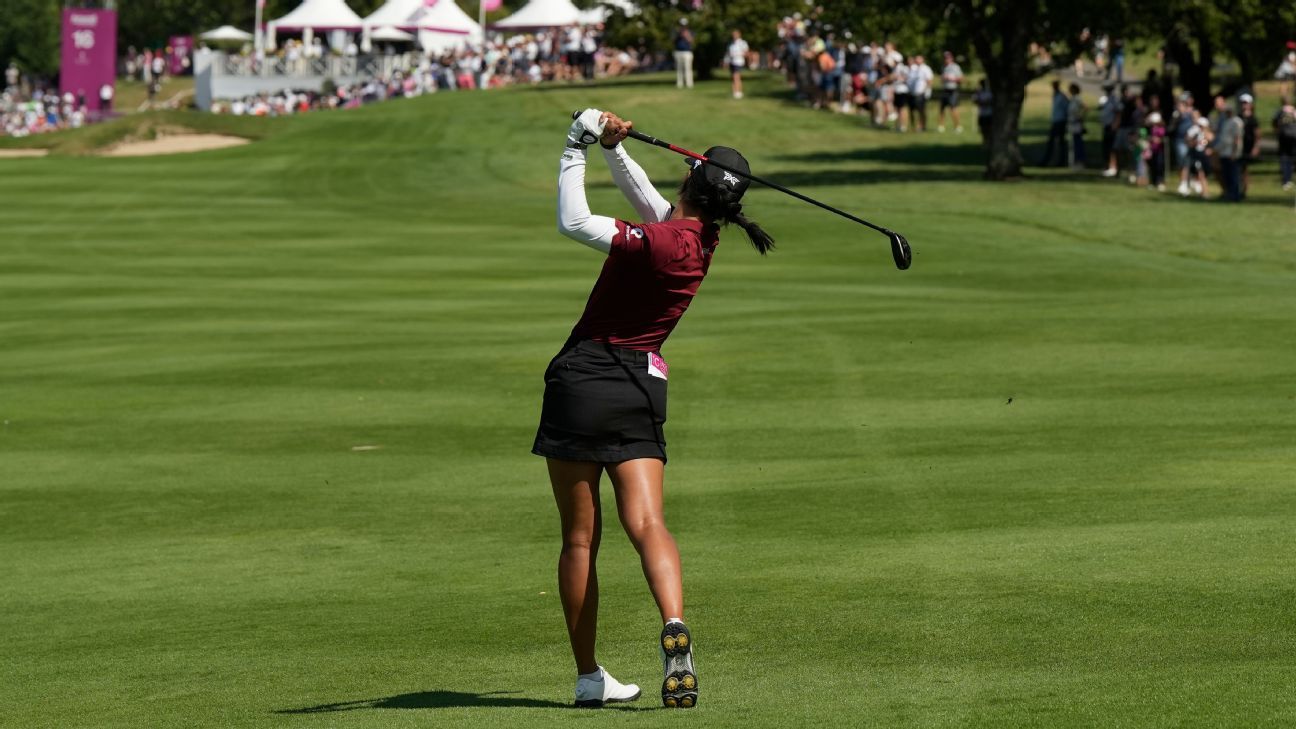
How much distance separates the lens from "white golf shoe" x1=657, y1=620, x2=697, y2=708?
7266 millimetres

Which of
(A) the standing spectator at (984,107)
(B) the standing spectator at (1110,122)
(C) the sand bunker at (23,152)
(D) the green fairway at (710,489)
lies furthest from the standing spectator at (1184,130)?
(C) the sand bunker at (23,152)

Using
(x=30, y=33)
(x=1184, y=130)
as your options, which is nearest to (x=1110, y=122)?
(x=1184, y=130)

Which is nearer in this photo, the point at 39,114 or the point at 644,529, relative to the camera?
the point at 644,529

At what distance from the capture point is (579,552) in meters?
7.76

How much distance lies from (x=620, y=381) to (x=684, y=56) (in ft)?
204

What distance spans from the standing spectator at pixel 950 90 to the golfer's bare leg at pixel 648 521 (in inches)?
1880

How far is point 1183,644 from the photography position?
8.33m

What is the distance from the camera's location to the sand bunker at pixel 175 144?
5941cm

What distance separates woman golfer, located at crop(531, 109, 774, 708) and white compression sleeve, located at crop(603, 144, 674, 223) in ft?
0.96

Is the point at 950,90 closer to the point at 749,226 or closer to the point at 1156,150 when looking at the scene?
the point at 1156,150

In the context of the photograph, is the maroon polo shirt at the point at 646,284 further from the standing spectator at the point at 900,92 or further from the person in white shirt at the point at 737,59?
the person in white shirt at the point at 737,59

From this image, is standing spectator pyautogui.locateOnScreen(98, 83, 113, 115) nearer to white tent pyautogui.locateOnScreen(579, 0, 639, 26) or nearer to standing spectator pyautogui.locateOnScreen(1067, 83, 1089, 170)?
white tent pyautogui.locateOnScreen(579, 0, 639, 26)

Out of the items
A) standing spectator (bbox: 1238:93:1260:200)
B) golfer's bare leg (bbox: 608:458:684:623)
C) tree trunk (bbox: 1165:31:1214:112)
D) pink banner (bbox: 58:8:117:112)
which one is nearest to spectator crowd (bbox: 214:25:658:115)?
pink banner (bbox: 58:8:117:112)

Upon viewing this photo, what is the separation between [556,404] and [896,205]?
33.2 metres
